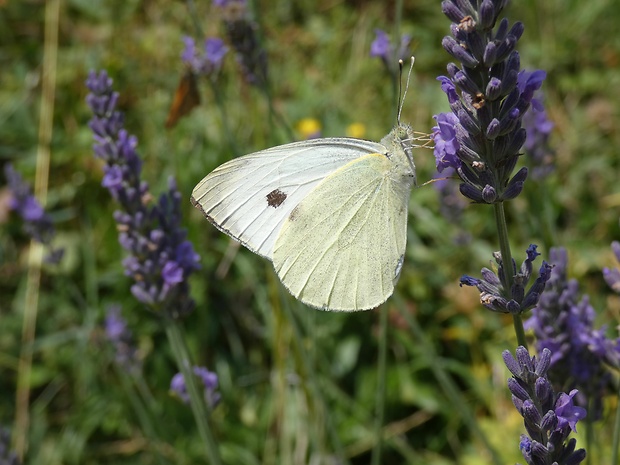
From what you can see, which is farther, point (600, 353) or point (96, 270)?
point (96, 270)

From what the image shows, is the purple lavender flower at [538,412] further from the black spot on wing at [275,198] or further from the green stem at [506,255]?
the black spot on wing at [275,198]

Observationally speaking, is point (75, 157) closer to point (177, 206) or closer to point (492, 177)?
point (177, 206)

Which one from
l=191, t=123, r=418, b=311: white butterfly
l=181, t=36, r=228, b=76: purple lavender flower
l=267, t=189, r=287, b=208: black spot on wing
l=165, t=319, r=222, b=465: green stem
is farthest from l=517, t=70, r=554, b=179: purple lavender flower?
l=165, t=319, r=222, b=465: green stem

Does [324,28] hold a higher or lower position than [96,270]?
higher

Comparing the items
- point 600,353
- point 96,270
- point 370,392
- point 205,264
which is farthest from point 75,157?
point 600,353

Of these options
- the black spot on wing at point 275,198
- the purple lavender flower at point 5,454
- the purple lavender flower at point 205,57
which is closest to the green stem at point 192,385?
the black spot on wing at point 275,198

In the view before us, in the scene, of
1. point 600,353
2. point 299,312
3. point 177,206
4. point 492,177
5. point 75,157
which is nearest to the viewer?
point 492,177

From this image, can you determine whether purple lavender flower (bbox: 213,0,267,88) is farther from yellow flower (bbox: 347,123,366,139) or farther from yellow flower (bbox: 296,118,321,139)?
yellow flower (bbox: 347,123,366,139)
